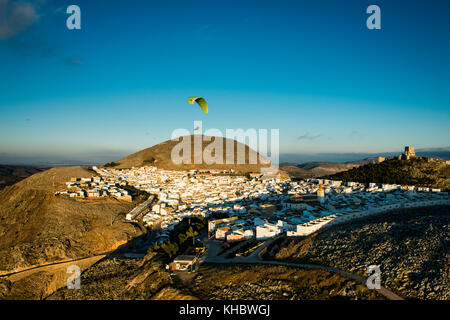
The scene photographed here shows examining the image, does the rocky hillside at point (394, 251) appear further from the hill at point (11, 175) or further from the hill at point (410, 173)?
the hill at point (11, 175)

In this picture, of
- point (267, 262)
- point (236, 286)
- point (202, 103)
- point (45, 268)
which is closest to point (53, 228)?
point (45, 268)

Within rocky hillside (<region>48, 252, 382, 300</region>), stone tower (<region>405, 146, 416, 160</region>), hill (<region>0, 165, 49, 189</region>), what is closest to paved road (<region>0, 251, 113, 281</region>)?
rocky hillside (<region>48, 252, 382, 300</region>)

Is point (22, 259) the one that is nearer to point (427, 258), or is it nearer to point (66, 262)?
point (66, 262)

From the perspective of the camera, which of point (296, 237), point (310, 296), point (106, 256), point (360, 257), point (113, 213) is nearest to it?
point (310, 296)

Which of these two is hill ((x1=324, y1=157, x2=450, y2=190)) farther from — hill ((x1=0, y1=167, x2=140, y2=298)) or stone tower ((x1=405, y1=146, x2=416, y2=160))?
hill ((x1=0, y1=167, x2=140, y2=298))

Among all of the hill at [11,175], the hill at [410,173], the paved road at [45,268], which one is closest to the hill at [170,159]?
the hill at [11,175]

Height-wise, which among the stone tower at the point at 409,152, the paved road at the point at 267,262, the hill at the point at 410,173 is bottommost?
the paved road at the point at 267,262
